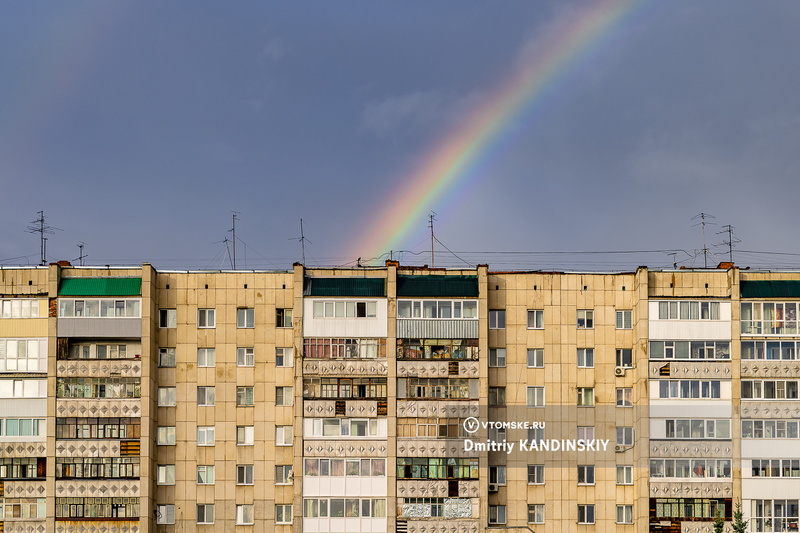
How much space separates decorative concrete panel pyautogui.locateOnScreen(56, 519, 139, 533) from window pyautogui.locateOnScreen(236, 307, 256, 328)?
1686cm

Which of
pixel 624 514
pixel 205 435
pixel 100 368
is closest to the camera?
pixel 100 368

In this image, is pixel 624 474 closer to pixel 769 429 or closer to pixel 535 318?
pixel 769 429

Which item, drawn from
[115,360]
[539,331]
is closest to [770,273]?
[539,331]

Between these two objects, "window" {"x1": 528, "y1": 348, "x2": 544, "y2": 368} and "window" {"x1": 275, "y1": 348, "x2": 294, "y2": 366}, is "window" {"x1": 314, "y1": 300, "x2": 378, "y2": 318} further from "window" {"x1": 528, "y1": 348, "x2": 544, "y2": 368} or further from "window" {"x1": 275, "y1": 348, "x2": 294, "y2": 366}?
"window" {"x1": 528, "y1": 348, "x2": 544, "y2": 368}

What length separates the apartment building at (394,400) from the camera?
107750 millimetres

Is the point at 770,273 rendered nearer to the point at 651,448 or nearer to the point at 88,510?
the point at 651,448

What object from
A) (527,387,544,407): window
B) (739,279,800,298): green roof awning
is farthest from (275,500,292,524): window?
(739,279,800,298): green roof awning

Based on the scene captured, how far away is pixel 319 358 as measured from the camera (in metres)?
110

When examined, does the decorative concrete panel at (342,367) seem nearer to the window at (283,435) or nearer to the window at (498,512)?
the window at (283,435)

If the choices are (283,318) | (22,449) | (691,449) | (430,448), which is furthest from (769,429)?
(22,449)

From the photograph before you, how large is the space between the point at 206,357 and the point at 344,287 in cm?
1200

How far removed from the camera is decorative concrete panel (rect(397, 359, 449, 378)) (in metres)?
110

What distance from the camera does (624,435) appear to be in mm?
110250

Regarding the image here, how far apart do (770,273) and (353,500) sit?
121ft
